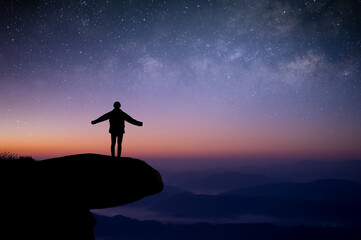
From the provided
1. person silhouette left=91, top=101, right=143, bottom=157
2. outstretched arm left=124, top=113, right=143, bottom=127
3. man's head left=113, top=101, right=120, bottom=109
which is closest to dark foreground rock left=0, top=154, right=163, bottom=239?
person silhouette left=91, top=101, right=143, bottom=157

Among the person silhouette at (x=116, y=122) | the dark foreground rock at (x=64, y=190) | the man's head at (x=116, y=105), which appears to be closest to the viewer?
the dark foreground rock at (x=64, y=190)

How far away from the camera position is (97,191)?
35.3 feet

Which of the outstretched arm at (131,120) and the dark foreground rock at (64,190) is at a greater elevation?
the outstretched arm at (131,120)

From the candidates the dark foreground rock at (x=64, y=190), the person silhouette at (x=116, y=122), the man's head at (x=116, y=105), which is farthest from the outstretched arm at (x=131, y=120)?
the dark foreground rock at (x=64, y=190)

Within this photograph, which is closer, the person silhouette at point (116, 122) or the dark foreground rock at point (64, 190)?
the dark foreground rock at point (64, 190)

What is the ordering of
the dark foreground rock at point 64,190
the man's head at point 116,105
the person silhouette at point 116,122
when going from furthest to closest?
the man's head at point 116,105, the person silhouette at point 116,122, the dark foreground rock at point 64,190

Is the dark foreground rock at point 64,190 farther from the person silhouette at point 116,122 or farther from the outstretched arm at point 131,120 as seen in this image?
the outstretched arm at point 131,120

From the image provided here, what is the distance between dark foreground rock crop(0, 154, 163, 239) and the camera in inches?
Result: 351

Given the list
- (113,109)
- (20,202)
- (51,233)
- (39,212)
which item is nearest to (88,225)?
(51,233)

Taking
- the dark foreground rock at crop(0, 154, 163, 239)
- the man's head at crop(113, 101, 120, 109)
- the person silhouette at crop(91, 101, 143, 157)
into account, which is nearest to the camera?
the dark foreground rock at crop(0, 154, 163, 239)

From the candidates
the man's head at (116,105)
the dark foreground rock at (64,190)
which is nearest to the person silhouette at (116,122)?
the man's head at (116,105)

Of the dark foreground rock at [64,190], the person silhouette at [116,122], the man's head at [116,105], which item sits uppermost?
the man's head at [116,105]

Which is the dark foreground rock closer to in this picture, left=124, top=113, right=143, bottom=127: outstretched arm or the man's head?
left=124, top=113, right=143, bottom=127: outstretched arm

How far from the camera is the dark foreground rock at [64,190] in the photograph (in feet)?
29.2
